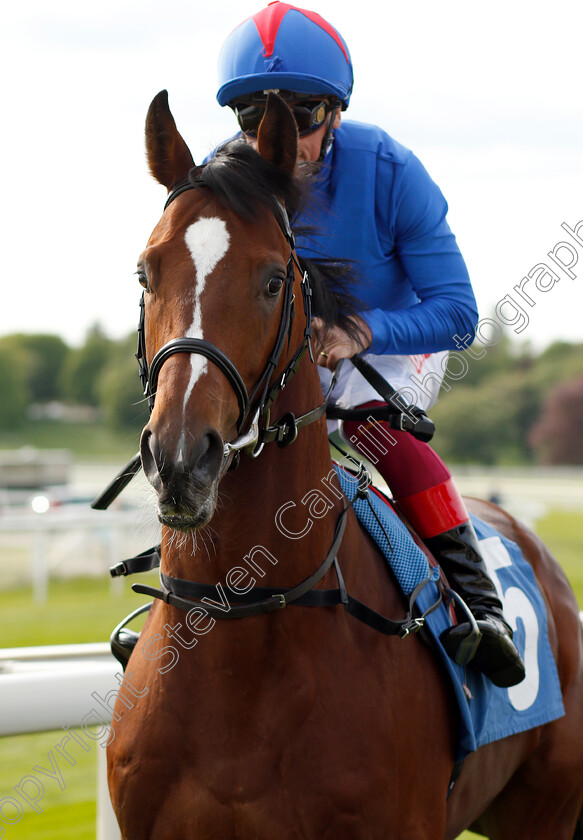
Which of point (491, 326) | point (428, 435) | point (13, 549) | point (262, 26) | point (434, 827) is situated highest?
point (262, 26)

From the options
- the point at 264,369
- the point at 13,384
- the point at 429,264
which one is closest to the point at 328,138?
the point at 429,264

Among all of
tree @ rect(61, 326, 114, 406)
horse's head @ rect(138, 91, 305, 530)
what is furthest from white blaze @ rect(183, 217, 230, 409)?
tree @ rect(61, 326, 114, 406)

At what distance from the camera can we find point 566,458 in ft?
191

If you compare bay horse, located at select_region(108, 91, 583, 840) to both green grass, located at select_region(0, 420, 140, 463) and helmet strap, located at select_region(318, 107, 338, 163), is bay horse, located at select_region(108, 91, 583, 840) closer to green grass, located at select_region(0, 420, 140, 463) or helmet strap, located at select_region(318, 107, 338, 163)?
helmet strap, located at select_region(318, 107, 338, 163)

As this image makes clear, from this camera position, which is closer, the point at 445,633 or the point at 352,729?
the point at 352,729

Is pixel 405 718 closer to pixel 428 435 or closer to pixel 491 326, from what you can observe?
pixel 428 435

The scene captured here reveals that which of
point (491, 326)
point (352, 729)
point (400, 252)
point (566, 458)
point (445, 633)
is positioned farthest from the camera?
point (566, 458)

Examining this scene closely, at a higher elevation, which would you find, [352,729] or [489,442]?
[352,729]

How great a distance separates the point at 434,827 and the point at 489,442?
204 ft

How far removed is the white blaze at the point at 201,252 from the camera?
A: 1760mm

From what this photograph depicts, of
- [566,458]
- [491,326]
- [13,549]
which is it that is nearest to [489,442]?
[566,458]

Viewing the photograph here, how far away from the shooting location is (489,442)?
62.8 metres

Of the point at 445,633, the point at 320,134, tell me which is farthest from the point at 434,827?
the point at 320,134

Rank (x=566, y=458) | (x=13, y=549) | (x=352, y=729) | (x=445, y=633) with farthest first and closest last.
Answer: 1. (x=566, y=458)
2. (x=13, y=549)
3. (x=445, y=633)
4. (x=352, y=729)
